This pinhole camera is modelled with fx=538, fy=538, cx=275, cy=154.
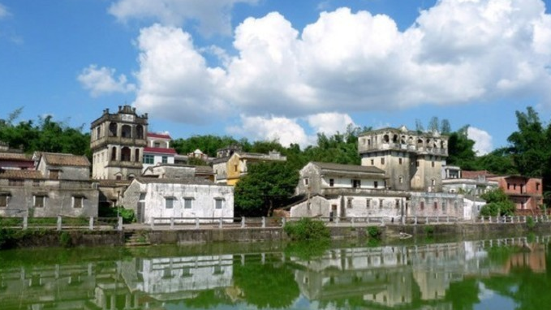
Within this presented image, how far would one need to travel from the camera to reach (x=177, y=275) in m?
22.6

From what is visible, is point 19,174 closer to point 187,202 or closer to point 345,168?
point 187,202

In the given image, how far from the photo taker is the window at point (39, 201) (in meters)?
36.4

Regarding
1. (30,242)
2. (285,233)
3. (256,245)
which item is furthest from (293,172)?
(30,242)

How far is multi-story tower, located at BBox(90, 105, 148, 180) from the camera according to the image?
195 feet

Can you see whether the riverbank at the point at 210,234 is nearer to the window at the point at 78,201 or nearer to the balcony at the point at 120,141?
the window at the point at 78,201

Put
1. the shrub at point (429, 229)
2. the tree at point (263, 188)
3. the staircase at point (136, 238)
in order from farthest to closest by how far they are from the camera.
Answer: the tree at point (263, 188) → the shrub at point (429, 229) → the staircase at point (136, 238)

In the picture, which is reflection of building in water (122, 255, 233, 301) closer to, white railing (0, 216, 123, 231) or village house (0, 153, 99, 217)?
white railing (0, 216, 123, 231)

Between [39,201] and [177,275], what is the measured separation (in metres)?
18.5

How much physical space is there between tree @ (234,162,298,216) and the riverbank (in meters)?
9.22

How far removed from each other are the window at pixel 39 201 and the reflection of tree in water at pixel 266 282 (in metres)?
16.2

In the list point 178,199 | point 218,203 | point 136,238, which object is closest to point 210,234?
point 136,238

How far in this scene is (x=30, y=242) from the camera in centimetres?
2984

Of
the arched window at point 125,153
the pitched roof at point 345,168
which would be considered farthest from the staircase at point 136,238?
the arched window at point 125,153

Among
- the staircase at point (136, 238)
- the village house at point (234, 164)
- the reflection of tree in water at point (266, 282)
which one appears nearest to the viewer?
the reflection of tree in water at point (266, 282)
